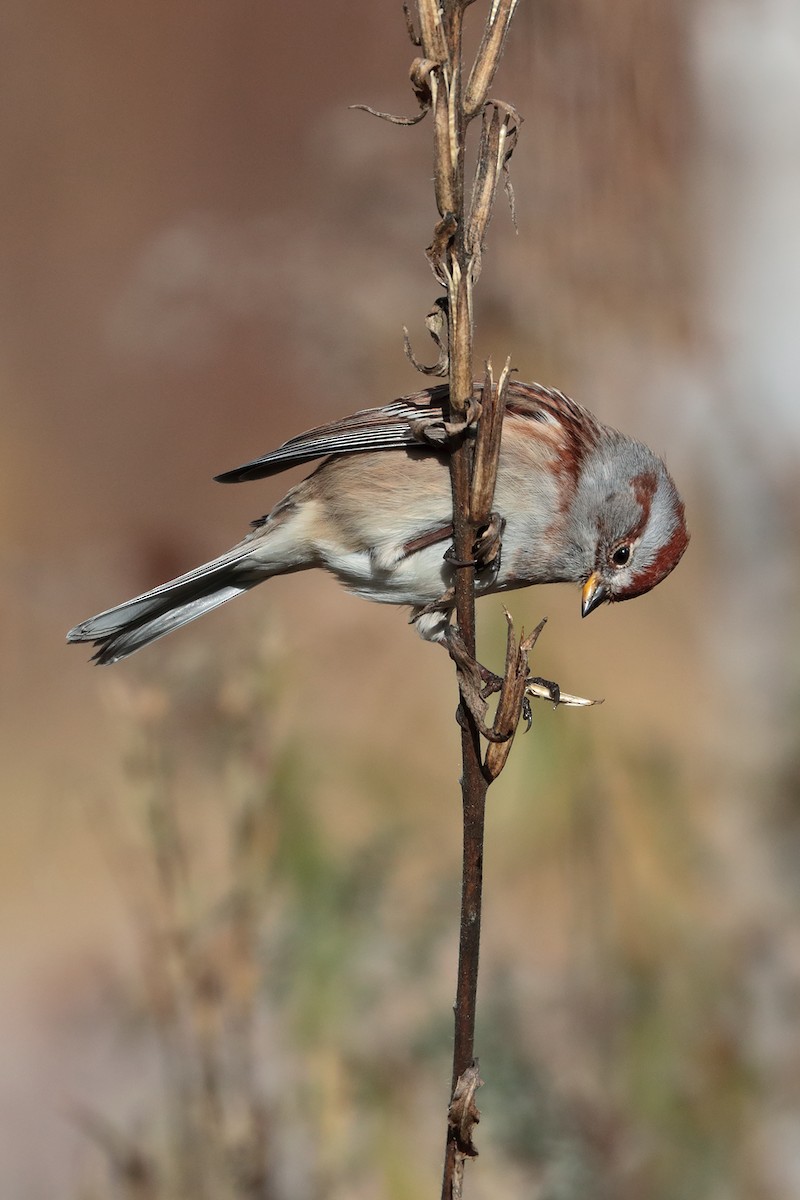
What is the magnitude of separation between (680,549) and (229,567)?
1.11 m

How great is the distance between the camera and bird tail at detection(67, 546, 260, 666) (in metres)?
2.44

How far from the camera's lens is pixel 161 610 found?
257 centimetres

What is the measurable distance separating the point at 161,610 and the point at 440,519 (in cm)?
69

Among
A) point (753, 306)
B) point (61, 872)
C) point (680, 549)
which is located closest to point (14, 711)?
point (61, 872)

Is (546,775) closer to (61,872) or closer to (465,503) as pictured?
(61,872)

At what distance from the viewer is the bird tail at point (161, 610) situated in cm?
244

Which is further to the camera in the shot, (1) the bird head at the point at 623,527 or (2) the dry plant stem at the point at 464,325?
(1) the bird head at the point at 623,527

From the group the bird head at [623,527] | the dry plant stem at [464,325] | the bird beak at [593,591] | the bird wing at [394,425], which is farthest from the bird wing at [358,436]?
the dry plant stem at [464,325]

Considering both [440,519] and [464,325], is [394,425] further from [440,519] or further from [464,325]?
[464,325]

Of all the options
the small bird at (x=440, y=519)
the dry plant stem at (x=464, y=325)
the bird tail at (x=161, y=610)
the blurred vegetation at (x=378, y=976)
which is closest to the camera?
the dry plant stem at (x=464, y=325)

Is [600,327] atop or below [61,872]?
atop

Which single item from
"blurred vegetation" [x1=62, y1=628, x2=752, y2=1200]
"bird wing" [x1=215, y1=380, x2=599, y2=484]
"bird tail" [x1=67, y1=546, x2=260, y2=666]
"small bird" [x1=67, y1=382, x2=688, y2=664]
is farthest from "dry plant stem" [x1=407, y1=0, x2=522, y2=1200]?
"blurred vegetation" [x1=62, y1=628, x2=752, y2=1200]

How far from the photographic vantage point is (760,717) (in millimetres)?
4777

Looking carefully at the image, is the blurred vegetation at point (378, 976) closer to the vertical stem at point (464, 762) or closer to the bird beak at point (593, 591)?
the bird beak at point (593, 591)
